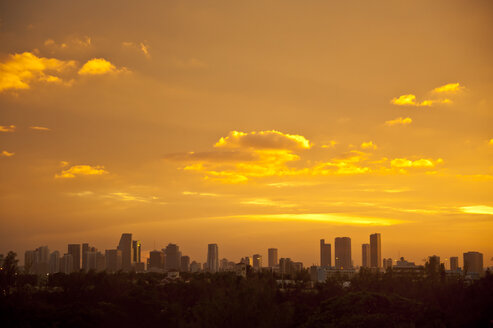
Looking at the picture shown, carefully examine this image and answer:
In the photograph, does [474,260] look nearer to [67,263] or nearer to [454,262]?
[454,262]

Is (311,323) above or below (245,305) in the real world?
below

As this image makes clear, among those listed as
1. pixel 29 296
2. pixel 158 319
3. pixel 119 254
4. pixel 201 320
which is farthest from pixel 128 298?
pixel 119 254

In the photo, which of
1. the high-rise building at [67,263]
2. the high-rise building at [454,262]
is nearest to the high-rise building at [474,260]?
the high-rise building at [454,262]

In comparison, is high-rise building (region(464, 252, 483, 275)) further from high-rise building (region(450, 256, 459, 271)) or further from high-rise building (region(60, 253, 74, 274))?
A: high-rise building (region(60, 253, 74, 274))

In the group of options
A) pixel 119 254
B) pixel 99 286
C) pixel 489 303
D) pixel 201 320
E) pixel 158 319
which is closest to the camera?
pixel 201 320

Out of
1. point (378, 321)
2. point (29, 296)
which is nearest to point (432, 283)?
point (378, 321)

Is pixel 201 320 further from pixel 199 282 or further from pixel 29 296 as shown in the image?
pixel 199 282

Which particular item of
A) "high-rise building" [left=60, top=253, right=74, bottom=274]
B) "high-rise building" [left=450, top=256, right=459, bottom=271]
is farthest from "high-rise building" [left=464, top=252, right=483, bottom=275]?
"high-rise building" [left=60, top=253, right=74, bottom=274]

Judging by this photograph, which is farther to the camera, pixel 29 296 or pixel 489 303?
pixel 29 296

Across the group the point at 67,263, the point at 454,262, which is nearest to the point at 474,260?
the point at 454,262

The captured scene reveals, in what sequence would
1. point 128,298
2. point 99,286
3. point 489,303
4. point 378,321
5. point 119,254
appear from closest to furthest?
point 378,321 → point 489,303 → point 128,298 → point 99,286 → point 119,254

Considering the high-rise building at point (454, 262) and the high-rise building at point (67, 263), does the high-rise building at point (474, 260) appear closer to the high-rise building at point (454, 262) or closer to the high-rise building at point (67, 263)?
the high-rise building at point (454, 262)
